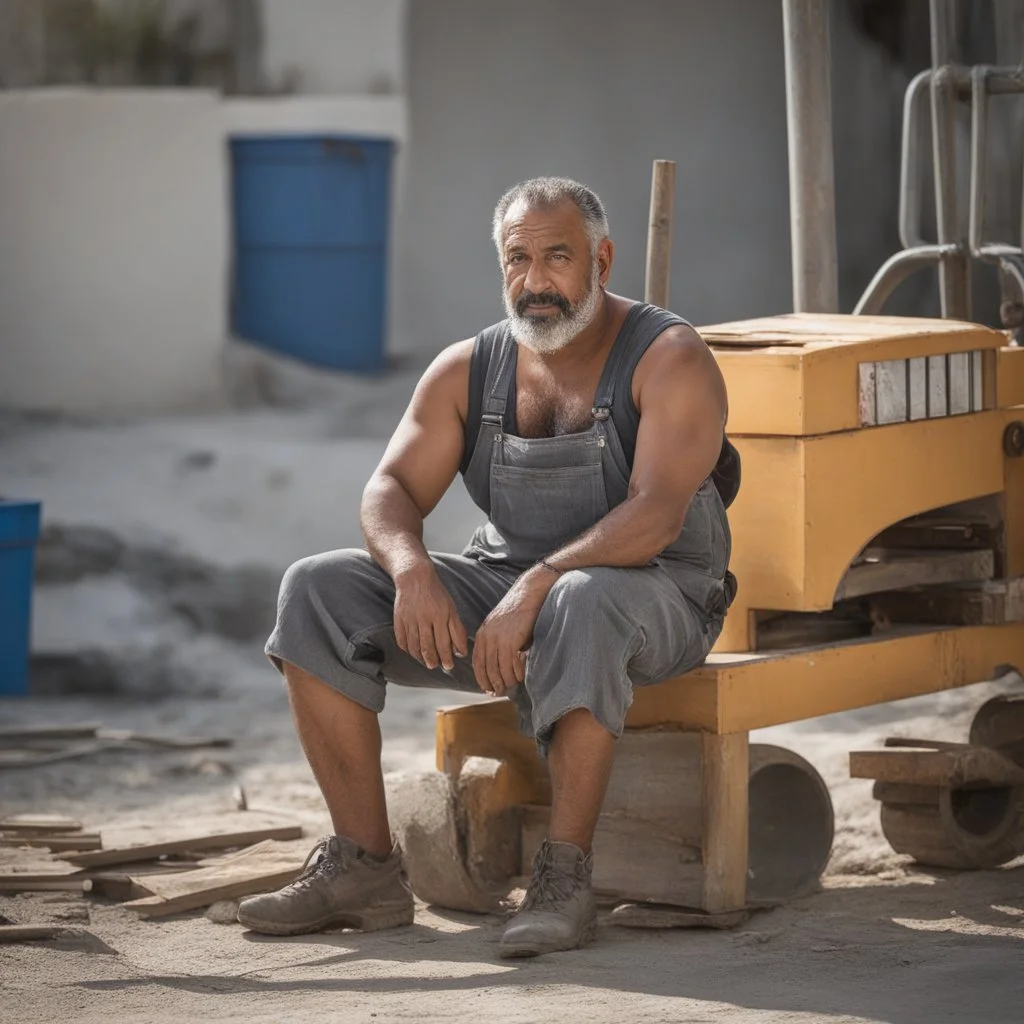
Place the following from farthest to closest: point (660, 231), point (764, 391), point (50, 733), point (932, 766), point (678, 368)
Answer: point (50, 733)
point (660, 231)
point (932, 766)
point (764, 391)
point (678, 368)

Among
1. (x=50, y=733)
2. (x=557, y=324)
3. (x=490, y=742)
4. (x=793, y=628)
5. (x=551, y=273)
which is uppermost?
(x=551, y=273)

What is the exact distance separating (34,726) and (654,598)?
3114 mm

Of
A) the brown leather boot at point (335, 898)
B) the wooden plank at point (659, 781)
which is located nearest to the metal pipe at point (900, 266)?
the wooden plank at point (659, 781)

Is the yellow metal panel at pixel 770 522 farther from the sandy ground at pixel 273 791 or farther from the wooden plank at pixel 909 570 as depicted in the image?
the sandy ground at pixel 273 791

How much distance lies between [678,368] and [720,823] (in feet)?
3.19

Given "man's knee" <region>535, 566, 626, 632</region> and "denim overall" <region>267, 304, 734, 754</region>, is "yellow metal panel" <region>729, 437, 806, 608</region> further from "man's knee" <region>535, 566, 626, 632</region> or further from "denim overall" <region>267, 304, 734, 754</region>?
"man's knee" <region>535, 566, 626, 632</region>

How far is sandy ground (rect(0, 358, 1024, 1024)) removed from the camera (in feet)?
11.9

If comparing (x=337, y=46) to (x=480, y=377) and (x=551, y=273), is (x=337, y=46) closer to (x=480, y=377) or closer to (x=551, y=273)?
(x=480, y=377)

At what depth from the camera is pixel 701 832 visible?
4.31 meters

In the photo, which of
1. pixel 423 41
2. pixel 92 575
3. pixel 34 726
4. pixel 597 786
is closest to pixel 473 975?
pixel 597 786

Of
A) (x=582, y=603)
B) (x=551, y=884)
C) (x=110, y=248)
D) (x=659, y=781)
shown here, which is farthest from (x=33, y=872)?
(x=110, y=248)

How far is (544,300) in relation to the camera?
14.0 feet

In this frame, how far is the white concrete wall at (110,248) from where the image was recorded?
955 cm

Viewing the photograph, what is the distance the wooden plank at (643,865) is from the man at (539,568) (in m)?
0.37
